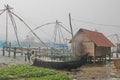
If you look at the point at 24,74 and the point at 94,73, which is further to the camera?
the point at 94,73

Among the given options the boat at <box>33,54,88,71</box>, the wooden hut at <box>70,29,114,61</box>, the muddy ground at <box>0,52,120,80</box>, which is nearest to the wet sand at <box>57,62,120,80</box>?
the muddy ground at <box>0,52,120,80</box>

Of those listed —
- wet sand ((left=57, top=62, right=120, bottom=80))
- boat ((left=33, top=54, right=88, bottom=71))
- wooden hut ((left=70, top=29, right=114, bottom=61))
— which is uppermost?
wooden hut ((left=70, top=29, right=114, bottom=61))

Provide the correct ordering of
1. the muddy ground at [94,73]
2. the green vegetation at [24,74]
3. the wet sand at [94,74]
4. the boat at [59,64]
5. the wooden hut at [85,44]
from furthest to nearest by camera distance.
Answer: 1. the wooden hut at [85,44]
2. the boat at [59,64]
3. the muddy ground at [94,73]
4. the wet sand at [94,74]
5. the green vegetation at [24,74]

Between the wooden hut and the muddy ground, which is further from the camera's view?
the wooden hut

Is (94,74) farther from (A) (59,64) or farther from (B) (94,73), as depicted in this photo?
(A) (59,64)

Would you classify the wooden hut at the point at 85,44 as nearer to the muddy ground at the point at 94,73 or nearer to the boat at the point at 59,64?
the muddy ground at the point at 94,73

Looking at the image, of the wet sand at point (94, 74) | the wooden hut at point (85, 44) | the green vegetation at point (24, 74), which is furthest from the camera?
the wooden hut at point (85, 44)

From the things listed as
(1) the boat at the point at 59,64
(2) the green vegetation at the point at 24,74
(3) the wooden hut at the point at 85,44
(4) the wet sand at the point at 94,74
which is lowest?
(4) the wet sand at the point at 94,74

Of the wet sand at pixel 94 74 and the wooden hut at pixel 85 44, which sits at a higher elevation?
the wooden hut at pixel 85 44

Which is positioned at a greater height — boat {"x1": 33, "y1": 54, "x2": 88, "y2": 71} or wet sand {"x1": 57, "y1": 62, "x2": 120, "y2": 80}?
boat {"x1": 33, "y1": 54, "x2": 88, "y2": 71}

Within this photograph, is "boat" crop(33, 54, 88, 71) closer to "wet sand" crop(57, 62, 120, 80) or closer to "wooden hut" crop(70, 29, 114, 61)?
"wet sand" crop(57, 62, 120, 80)

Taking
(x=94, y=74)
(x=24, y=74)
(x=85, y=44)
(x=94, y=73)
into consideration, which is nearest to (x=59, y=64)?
(x=94, y=73)

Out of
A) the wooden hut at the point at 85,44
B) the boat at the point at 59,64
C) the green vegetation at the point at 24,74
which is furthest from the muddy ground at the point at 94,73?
the green vegetation at the point at 24,74

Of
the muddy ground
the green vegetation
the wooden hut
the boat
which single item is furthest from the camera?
the wooden hut
